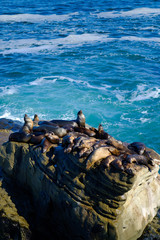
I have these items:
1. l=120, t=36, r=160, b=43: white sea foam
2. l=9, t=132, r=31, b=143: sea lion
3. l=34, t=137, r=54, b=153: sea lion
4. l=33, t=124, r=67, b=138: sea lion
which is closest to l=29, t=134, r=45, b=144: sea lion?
Result: l=9, t=132, r=31, b=143: sea lion

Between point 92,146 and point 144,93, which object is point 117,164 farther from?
point 144,93

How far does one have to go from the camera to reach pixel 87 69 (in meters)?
22.7

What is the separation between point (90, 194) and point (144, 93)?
12912 mm

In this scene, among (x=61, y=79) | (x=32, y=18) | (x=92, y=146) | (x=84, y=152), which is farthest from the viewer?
(x=32, y=18)

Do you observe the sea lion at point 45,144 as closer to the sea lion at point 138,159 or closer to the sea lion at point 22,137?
the sea lion at point 22,137

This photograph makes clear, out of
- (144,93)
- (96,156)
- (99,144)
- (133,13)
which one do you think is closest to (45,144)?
(99,144)

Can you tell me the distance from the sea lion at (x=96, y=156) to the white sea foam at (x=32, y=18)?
113 ft

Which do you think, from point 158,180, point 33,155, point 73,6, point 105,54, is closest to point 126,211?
point 158,180

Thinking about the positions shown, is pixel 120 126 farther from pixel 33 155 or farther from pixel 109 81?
pixel 33 155

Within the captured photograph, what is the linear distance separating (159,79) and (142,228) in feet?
49.3

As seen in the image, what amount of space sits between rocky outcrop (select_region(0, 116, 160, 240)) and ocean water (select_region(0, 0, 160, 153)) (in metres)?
6.75

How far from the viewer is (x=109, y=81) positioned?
20484mm

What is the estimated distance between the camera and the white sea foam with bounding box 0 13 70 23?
3841 cm

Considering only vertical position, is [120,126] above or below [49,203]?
below
